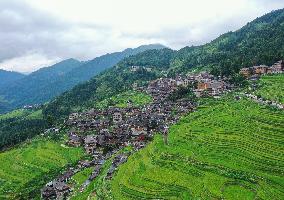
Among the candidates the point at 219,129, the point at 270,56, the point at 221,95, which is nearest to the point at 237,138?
the point at 219,129

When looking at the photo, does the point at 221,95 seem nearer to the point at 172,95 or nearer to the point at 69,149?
the point at 172,95

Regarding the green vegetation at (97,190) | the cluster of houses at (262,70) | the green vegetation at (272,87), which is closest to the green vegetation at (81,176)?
the green vegetation at (97,190)

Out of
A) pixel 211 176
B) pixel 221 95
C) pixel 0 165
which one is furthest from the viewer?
pixel 221 95

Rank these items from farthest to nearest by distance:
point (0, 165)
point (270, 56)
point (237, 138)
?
point (270, 56) < point (0, 165) < point (237, 138)

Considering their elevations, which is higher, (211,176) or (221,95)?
(221,95)

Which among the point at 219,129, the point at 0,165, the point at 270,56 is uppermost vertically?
the point at 270,56

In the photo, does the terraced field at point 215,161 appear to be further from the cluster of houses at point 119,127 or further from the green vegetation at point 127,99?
the green vegetation at point 127,99

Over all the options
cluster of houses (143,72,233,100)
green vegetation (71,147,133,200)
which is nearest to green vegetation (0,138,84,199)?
green vegetation (71,147,133,200)
